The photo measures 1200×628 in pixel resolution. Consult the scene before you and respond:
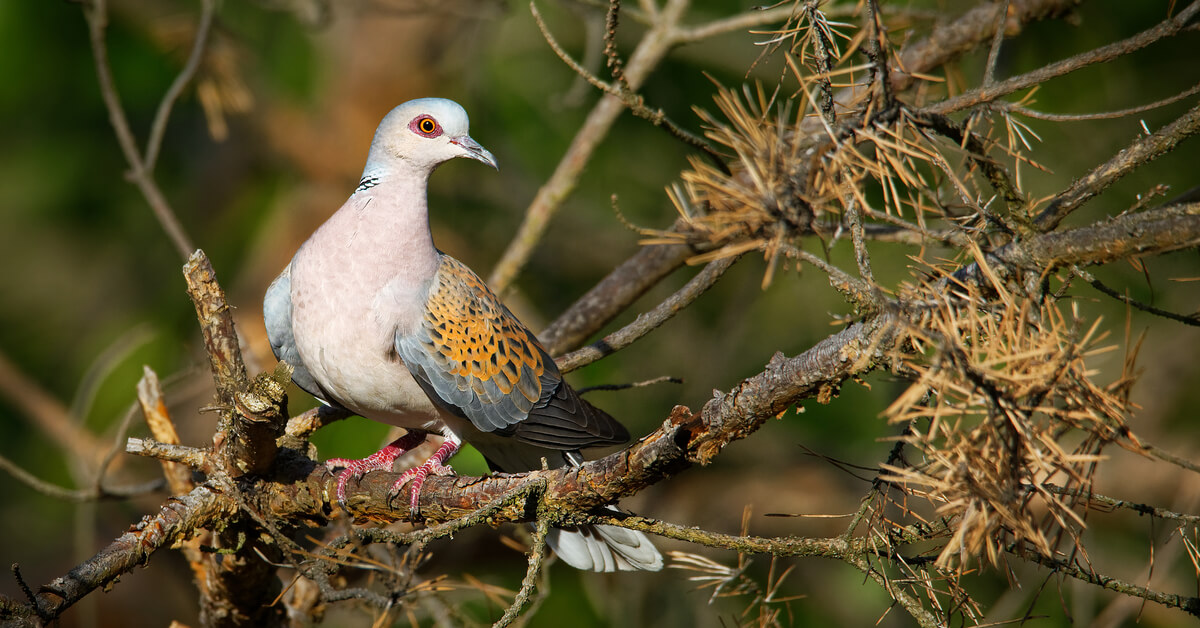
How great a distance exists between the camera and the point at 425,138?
2900mm

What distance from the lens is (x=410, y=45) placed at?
225 inches

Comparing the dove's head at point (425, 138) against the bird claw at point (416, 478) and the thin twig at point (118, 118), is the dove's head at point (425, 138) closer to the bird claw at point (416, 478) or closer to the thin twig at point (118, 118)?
the bird claw at point (416, 478)

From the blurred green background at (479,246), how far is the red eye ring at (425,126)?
1.26 metres

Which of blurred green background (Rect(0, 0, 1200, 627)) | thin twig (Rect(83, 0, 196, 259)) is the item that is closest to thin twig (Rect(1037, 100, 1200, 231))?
blurred green background (Rect(0, 0, 1200, 627))

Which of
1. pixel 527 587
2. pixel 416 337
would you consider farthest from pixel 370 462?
pixel 527 587

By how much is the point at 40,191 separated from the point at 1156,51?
10.9 m

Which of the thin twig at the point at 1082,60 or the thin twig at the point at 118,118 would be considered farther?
the thin twig at the point at 118,118

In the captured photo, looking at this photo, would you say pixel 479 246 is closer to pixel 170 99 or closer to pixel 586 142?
pixel 586 142

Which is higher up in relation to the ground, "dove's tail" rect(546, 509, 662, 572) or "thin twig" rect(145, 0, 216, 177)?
"thin twig" rect(145, 0, 216, 177)

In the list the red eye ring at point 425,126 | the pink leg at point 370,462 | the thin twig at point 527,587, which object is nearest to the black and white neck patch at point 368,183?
the red eye ring at point 425,126

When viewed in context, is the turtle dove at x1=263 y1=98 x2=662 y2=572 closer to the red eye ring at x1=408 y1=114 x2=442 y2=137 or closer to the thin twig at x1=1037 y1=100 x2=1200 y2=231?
the red eye ring at x1=408 y1=114 x2=442 y2=137

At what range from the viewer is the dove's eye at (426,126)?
2.91m

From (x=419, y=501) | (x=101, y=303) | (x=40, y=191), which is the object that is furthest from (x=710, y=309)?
(x=40, y=191)

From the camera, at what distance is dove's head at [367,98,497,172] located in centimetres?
289
